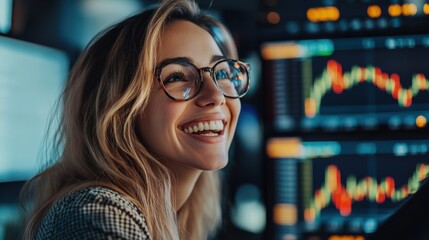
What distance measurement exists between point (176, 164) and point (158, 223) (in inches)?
5.8

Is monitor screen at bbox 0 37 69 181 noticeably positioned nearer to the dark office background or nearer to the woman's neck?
the dark office background

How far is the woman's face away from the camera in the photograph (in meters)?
1.08

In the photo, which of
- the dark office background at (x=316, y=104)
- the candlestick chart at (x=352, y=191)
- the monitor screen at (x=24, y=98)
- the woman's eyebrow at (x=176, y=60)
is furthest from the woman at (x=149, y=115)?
the candlestick chart at (x=352, y=191)

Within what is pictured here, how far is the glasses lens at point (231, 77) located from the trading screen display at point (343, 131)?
48 cm

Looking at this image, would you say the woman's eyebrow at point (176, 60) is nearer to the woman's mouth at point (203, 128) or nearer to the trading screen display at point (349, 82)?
the woman's mouth at point (203, 128)

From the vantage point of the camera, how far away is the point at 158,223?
1017 millimetres

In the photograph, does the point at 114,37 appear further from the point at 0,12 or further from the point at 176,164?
the point at 0,12

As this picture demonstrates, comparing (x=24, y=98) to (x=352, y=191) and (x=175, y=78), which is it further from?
(x=352, y=191)

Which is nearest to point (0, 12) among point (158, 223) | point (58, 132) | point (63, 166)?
point (58, 132)

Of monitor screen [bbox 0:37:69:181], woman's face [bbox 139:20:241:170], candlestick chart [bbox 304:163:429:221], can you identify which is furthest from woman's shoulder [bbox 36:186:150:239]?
candlestick chart [bbox 304:163:429:221]

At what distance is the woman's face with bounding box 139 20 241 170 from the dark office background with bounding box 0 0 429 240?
0.54m

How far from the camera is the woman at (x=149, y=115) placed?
105 cm

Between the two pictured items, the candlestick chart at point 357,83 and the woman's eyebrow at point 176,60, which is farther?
the candlestick chart at point 357,83

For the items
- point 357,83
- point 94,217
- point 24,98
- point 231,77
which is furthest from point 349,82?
point 94,217
